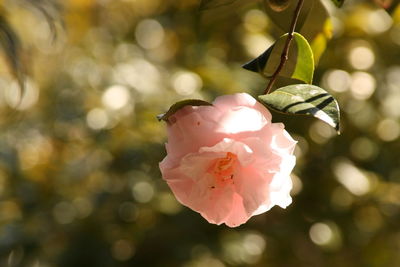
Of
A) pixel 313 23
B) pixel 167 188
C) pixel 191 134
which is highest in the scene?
pixel 191 134

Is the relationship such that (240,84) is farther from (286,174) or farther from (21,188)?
(286,174)

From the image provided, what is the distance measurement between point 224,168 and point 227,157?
0.01m

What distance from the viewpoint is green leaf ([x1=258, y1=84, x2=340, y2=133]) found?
0.74m

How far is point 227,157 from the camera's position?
80 cm

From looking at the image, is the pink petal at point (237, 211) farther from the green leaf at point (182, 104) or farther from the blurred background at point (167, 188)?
the blurred background at point (167, 188)

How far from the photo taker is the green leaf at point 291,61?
0.88 meters

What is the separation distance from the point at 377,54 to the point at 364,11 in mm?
119

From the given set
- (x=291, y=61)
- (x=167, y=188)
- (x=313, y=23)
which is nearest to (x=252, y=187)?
(x=291, y=61)

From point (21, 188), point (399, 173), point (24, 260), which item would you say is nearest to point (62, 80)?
point (21, 188)

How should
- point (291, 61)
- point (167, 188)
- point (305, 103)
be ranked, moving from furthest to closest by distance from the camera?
point (167, 188), point (291, 61), point (305, 103)

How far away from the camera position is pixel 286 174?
805 mm

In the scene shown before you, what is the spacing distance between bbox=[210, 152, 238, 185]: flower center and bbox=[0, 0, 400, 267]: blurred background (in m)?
1.25

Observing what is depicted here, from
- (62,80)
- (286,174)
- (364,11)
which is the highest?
(286,174)

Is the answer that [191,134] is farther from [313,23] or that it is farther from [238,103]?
[313,23]
